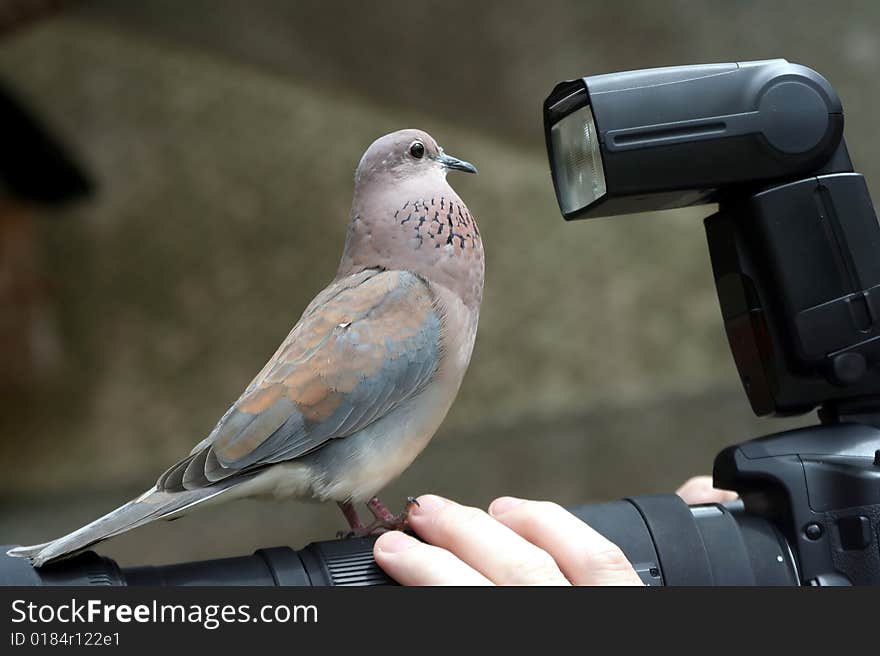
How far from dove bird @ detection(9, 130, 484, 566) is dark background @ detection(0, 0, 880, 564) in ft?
6.59

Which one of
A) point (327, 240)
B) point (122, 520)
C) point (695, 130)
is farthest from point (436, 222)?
point (327, 240)

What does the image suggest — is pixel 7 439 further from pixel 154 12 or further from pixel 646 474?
pixel 646 474

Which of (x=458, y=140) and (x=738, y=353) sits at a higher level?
(x=458, y=140)

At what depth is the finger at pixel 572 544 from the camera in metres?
0.63

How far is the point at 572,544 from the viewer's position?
0.65 metres

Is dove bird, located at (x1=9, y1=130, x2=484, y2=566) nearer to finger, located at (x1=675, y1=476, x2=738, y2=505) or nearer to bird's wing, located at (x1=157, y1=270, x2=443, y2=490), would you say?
bird's wing, located at (x1=157, y1=270, x2=443, y2=490)

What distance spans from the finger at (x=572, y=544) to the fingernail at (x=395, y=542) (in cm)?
8

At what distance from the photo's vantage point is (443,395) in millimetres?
751

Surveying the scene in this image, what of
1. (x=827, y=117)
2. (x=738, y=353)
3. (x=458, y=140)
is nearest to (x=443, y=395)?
(x=738, y=353)

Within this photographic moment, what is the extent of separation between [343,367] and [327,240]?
215cm

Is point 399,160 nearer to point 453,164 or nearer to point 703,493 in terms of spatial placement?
point 453,164

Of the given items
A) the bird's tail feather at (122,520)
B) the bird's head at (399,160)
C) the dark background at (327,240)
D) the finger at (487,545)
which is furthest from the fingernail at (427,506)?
the dark background at (327,240)

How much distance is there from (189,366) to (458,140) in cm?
99

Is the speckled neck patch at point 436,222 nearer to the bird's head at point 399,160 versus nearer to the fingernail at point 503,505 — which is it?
the bird's head at point 399,160
